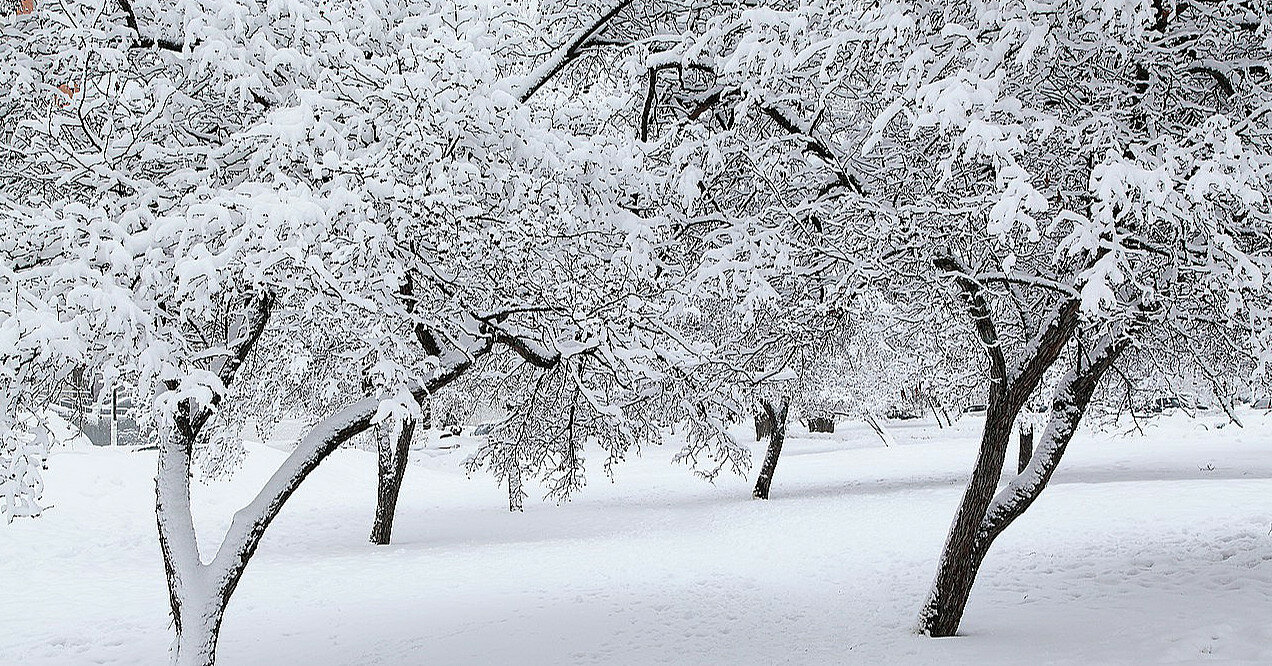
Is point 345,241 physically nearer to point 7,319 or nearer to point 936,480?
point 7,319

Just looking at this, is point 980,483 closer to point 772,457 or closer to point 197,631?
point 197,631

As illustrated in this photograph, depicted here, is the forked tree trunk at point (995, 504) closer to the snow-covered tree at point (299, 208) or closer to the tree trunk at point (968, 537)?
the tree trunk at point (968, 537)

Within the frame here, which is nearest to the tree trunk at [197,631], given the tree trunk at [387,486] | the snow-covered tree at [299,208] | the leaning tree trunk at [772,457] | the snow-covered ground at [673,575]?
the snow-covered tree at [299,208]

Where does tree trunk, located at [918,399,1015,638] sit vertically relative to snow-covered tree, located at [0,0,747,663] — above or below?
below

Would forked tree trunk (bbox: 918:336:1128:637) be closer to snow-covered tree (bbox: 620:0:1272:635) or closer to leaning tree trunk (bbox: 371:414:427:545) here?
snow-covered tree (bbox: 620:0:1272:635)

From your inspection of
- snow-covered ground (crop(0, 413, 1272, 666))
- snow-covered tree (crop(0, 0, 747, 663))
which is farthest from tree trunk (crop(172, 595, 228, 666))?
snow-covered ground (crop(0, 413, 1272, 666))

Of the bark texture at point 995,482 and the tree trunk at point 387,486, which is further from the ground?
the bark texture at point 995,482

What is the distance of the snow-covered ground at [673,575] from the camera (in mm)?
10070

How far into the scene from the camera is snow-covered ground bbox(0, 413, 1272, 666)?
10.1 metres

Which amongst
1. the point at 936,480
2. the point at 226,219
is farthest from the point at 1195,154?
the point at 936,480

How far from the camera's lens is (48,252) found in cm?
592

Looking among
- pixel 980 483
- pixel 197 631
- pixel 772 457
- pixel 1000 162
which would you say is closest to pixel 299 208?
pixel 1000 162

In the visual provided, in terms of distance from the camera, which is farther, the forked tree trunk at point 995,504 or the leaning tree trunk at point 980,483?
the forked tree trunk at point 995,504

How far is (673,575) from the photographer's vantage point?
586 inches
